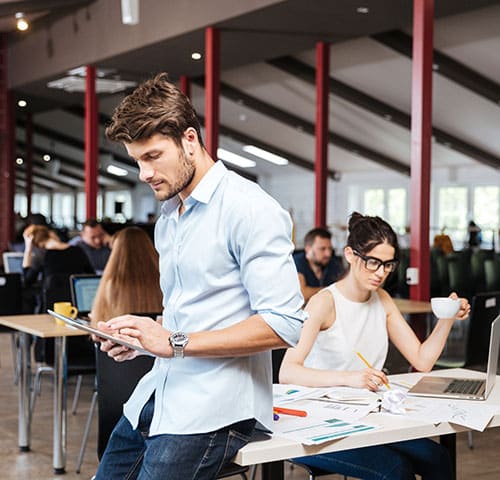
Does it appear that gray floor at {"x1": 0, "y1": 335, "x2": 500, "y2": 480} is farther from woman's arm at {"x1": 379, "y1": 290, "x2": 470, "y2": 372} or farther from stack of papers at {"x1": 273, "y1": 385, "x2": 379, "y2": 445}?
stack of papers at {"x1": 273, "y1": 385, "x2": 379, "y2": 445}

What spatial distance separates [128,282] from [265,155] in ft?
53.1

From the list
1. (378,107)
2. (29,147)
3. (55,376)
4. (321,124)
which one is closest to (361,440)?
(55,376)

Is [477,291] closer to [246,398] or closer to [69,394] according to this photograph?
[69,394]

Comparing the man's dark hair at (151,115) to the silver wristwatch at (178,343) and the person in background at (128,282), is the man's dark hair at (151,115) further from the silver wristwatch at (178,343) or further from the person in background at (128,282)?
the person in background at (128,282)

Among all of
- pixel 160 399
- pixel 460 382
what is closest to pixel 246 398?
pixel 160 399

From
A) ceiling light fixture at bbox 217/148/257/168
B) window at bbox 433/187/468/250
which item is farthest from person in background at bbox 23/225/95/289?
ceiling light fixture at bbox 217/148/257/168

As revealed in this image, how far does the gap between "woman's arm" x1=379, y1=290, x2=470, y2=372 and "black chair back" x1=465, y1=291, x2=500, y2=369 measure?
151cm

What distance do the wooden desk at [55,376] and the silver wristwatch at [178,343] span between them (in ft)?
7.48

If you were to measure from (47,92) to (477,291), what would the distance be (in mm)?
8078

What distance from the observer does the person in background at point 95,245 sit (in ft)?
25.5

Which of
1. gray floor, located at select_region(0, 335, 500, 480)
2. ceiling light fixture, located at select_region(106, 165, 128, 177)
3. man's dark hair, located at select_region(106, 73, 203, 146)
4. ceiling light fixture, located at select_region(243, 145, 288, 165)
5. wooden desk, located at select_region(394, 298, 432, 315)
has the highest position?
ceiling light fixture, located at select_region(106, 165, 128, 177)

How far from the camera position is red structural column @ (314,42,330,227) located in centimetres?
868

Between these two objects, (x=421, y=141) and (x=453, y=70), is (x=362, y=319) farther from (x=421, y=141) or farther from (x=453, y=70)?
(x=453, y=70)

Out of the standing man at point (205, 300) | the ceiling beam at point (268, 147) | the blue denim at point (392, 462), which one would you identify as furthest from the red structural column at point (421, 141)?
the ceiling beam at point (268, 147)
